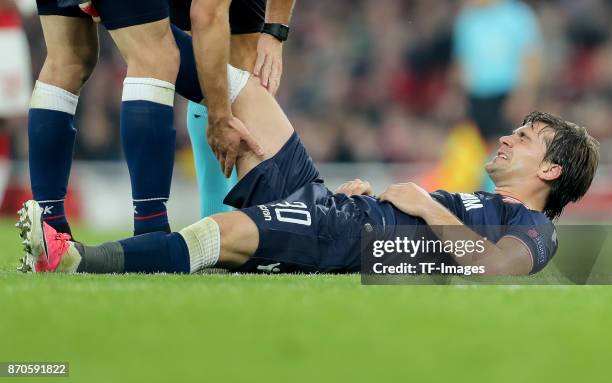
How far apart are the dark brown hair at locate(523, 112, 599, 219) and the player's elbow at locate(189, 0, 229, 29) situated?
1.19 meters

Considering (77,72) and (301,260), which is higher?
(77,72)

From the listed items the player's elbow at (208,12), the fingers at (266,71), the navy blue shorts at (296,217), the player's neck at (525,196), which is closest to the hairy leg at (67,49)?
the player's elbow at (208,12)

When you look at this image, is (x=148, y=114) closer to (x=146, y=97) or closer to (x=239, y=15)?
(x=146, y=97)

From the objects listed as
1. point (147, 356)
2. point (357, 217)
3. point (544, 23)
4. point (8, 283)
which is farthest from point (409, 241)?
point (544, 23)

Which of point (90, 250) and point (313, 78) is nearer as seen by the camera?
point (90, 250)

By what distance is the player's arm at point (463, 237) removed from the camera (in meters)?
3.35

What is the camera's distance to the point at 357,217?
11.8ft

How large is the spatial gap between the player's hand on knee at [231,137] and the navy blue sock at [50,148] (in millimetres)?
554

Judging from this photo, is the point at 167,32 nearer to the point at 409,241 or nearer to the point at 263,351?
the point at 409,241

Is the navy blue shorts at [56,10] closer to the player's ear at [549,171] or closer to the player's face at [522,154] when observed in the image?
the player's face at [522,154]

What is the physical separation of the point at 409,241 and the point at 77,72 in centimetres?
138

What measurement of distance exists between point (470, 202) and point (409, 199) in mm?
237

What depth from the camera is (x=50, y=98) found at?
388cm

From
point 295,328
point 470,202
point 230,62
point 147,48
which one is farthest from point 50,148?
point 295,328
